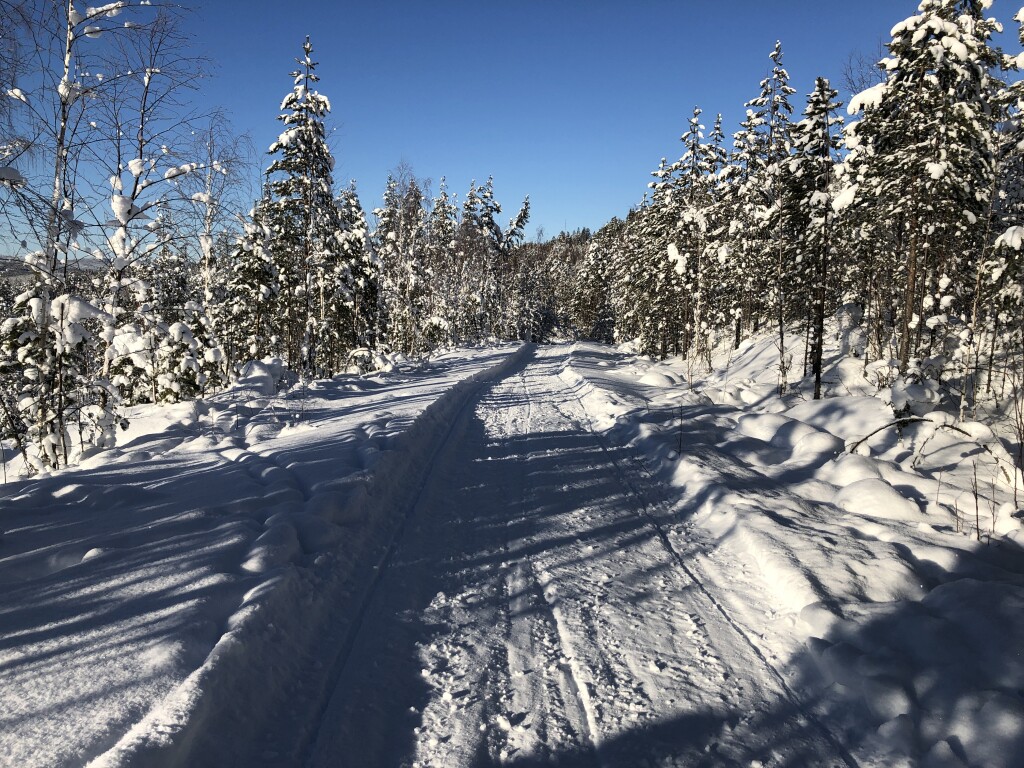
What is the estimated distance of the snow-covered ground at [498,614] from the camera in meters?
2.92

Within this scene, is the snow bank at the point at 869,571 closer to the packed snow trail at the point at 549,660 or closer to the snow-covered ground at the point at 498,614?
the snow-covered ground at the point at 498,614

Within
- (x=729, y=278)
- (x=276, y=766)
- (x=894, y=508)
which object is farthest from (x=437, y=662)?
(x=729, y=278)

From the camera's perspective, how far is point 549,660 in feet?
12.0

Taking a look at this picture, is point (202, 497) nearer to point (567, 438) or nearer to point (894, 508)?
point (567, 438)

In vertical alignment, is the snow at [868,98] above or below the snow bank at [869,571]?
above

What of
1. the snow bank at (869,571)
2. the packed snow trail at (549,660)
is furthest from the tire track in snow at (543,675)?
the snow bank at (869,571)

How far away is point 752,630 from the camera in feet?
13.4

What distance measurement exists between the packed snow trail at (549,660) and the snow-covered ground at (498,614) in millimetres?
18

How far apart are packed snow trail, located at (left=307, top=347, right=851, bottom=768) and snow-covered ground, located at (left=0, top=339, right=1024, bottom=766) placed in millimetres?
18

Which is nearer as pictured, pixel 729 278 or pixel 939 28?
pixel 939 28

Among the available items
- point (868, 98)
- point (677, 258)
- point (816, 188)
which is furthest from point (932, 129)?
point (677, 258)

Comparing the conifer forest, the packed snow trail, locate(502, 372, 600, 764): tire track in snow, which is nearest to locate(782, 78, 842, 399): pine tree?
the conifer forest

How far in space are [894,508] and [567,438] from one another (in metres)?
5.20

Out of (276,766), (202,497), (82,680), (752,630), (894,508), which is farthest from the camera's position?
(894,508)
